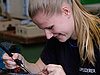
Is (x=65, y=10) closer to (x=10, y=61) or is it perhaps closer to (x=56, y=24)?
(x=56, y=24)

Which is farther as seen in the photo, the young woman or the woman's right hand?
the woman's right hand

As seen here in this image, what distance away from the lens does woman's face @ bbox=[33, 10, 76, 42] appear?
0.81m

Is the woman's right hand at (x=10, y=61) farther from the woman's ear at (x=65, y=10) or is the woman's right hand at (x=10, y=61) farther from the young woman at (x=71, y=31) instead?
the woman's ear at (x=65, y=10)

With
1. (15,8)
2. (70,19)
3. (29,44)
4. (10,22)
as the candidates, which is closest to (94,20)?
(70,19)

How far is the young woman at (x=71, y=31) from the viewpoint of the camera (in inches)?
31.8

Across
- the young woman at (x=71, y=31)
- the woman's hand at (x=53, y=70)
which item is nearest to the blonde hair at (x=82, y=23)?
the young woman at (x=71, y=31)

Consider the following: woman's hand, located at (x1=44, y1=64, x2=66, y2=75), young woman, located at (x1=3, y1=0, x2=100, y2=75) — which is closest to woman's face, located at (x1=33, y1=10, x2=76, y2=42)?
young woman, located at (x1=3, y1=0, x2=100, y2=75)

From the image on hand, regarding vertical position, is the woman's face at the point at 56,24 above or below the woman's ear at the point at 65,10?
below

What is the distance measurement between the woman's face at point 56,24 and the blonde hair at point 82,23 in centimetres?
2

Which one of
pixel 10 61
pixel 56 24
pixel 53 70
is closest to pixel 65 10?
pixel 56 24

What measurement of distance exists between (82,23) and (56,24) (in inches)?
5.7

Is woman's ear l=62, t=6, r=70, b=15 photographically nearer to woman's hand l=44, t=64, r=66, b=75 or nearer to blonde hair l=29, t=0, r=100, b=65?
blonde hair l=29, t=0, r=100, b=65

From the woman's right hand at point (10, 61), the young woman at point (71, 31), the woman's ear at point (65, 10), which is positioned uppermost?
the woman's ear at point (65, 10)

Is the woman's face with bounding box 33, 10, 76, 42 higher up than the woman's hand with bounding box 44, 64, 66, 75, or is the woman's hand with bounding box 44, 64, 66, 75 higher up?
the woman's face with bounding box 33, 10, 76, 42
